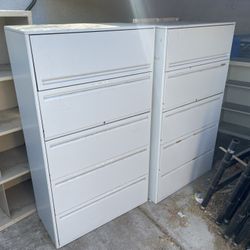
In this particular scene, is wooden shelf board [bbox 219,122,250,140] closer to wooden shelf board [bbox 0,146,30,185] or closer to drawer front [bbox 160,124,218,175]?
drawer front [bbox 160,124,218,175]

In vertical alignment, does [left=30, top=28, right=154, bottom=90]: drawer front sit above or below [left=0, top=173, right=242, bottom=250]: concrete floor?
above

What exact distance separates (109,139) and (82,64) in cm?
50

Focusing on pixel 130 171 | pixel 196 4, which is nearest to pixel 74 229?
pixel 130 171

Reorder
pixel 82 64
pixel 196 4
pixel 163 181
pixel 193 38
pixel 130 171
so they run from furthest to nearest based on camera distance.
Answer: pixel 196 4
pixel 163 181
pixel 130 171
pixel 193 38
pixel 82 64

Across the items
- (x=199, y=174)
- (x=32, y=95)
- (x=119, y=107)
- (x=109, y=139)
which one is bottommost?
(x=199, y=174)

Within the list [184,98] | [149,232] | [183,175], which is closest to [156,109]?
[184,98]

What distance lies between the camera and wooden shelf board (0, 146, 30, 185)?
1.64 metres

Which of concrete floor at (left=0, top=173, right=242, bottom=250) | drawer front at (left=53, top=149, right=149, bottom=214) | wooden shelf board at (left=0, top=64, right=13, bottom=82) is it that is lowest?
concrete floor at (left=0, top=173, right=242, bottom=250)

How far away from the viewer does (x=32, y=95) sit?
1.21 meters

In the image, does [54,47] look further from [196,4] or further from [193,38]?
[196,4]

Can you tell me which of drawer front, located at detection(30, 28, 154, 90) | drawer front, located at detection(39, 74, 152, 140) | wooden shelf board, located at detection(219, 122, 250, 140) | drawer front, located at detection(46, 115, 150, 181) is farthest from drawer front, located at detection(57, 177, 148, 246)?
wooden shelf board, located at detection(219, 122, 250, 140)

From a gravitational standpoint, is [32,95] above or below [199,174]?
above

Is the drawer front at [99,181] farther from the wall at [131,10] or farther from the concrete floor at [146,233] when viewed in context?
the wall at [131,10]

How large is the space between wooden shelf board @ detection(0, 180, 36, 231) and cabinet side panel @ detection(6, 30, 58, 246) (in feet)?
0.88
